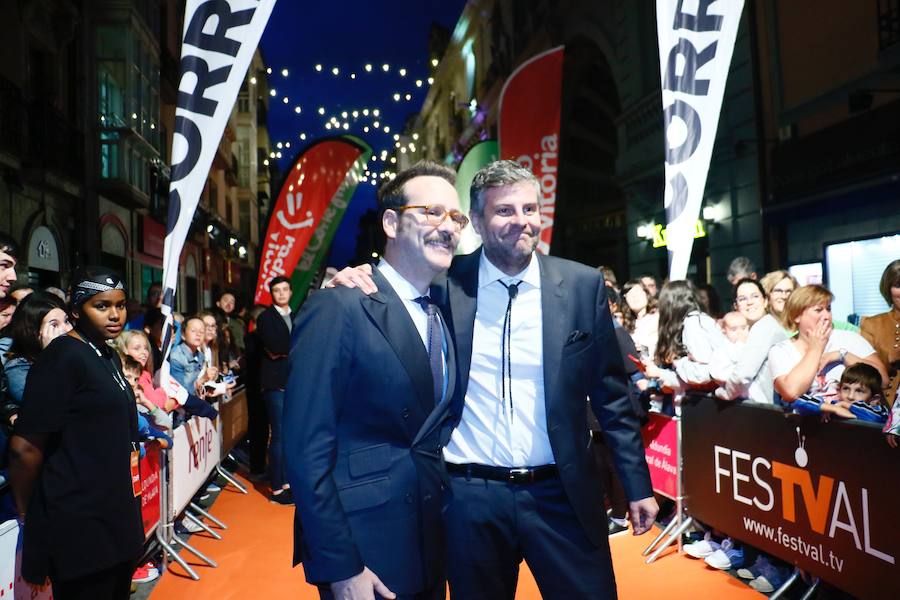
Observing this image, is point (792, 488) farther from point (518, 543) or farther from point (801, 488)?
point (518, 543)

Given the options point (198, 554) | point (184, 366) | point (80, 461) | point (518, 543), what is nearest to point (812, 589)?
point (518, 543)

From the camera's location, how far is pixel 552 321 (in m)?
3.05

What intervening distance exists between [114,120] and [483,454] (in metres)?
18.4

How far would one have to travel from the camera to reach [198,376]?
857 centimetres

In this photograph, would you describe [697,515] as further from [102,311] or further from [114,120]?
[114,120]

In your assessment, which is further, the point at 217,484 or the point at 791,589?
the point at 217,484

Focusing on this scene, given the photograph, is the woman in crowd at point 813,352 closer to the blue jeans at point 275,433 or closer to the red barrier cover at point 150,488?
the red barrier cover at point 150,488

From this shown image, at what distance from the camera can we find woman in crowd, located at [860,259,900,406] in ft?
17.4

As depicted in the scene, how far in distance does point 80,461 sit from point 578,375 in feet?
7.08

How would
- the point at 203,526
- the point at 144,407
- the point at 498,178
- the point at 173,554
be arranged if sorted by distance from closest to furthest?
the point at 498,178 → the point at 173,554 → the point at 144,407 → the point at 203,526

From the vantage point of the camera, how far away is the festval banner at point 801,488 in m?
4.04

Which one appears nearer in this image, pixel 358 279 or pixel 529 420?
pixel 358 279

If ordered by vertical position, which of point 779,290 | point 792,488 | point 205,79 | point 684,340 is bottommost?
point 792,488

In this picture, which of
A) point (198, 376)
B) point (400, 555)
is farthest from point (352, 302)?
point (198, 376)
